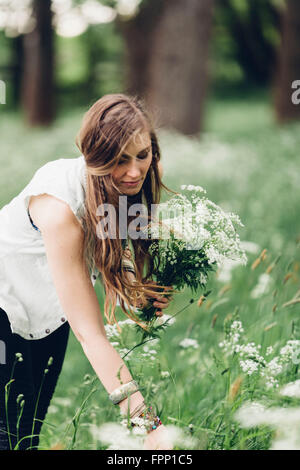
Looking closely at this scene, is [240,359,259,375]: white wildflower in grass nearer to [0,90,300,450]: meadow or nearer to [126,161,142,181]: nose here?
[0,90,300,450]: meadow

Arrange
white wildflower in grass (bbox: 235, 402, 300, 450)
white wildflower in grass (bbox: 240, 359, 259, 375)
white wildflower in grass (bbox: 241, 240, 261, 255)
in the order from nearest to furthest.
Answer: white wildflower in grass (bbox: 235, 402, 300, 450) → white wildflower in grass (bbox: 240, 359, 259, 375) → white wildflower in grass (bbox: 241, 240, 261, 255)

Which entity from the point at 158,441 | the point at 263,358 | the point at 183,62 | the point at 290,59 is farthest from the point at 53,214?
the point at 290,59

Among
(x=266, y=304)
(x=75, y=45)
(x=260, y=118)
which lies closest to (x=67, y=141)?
(x=266, y=304)

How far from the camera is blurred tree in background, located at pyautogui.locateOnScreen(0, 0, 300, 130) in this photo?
29.9 ft

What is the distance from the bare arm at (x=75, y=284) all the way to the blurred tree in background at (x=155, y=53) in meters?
0.53

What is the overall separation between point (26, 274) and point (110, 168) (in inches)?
22.9

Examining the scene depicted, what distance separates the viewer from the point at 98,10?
11516 millimetres

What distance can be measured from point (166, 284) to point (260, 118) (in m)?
16.2

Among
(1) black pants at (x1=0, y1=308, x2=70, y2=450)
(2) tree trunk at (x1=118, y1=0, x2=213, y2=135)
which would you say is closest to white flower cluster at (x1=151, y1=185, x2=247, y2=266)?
(1) black pants at (x1=0, y1=308, x2=70, y2=450)

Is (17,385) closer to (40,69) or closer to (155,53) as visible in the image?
(155,53)

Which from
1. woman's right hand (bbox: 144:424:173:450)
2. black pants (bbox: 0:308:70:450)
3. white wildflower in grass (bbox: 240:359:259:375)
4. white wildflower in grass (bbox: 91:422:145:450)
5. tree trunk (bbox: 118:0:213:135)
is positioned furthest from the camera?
tree trunk (bbox: 118:0:213:135)

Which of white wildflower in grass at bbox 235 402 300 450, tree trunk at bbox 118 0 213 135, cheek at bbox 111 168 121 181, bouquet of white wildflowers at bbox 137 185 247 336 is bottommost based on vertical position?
white wildflower in grass at bbox 235 402 300 450

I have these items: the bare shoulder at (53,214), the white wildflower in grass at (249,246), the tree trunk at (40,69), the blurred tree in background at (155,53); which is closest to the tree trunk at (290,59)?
the blurred tree in background at (155,53)

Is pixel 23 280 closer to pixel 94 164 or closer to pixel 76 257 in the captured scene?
pixel 76 257
